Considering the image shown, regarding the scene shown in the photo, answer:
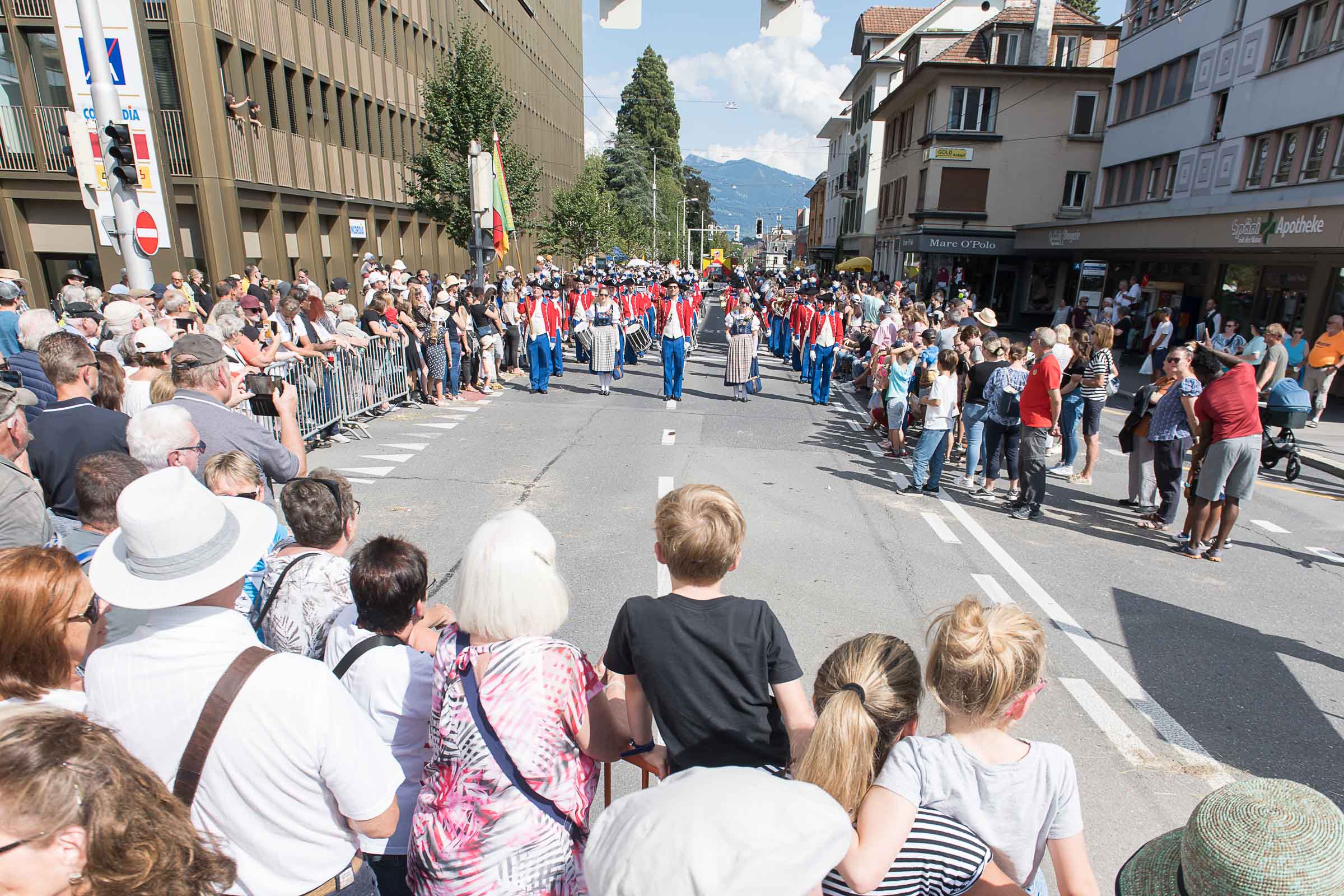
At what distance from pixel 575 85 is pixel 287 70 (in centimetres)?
5534

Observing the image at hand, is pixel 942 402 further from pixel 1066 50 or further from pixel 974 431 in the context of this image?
pixel 1066 50

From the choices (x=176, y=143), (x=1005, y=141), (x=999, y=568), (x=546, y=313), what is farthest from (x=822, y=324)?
(x=1005, y=141)

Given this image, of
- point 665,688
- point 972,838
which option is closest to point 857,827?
point 972,838

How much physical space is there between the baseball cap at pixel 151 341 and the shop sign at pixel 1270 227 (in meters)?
19.3

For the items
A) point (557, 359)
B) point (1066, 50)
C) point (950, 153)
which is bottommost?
point (557, 359)

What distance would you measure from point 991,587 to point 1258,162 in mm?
20291

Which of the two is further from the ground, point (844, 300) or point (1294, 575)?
point (844, 300)

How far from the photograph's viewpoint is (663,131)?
76188 millimetres

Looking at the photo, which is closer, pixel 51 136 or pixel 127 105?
pixel 127 105

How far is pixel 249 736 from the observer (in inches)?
70.5

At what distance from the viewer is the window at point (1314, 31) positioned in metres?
17.0

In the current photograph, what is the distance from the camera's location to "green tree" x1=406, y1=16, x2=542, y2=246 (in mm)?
20844

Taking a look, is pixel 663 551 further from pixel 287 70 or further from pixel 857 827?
pixel 287 70

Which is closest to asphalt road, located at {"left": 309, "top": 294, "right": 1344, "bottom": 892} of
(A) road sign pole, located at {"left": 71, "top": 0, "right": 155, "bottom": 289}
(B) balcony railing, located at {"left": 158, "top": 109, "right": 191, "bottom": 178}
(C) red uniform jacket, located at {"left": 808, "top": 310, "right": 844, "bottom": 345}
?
(C) red uniform jacket, located at {"left": 808, "top": 310, "right": 844, "bottom": 345}
